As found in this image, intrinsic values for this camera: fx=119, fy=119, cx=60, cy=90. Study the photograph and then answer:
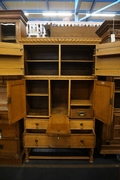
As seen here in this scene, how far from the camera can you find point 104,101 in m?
1.53

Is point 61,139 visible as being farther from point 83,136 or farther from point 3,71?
point 3,71

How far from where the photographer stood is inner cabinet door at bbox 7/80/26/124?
1407 millimetres

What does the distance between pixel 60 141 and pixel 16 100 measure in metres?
0.87

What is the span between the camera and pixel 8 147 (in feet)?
5.87

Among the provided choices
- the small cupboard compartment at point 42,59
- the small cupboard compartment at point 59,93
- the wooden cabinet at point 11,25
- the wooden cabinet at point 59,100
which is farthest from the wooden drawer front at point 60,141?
the wooden cabinet at point 11,25

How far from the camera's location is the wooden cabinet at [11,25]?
177 centimetres

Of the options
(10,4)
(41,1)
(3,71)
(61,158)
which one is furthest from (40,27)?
(10,4)

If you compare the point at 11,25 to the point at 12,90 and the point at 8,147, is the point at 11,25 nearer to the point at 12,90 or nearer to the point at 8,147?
the point at 12,90

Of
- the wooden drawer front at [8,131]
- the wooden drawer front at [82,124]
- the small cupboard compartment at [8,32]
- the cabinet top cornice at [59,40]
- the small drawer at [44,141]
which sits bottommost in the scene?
the small drawer at [44,141]

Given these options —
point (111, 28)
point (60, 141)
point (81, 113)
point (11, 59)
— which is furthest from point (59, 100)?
point (111, 28)

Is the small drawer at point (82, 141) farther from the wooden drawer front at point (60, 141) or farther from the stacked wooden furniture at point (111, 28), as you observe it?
the stacked wooden furniture at point (111, 28)

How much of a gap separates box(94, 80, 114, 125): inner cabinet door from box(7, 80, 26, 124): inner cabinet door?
1039 millimetres

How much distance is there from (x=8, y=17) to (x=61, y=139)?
1.99 meters

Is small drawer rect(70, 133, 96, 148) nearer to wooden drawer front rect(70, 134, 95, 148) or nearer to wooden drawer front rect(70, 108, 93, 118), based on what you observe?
wooden drawer front rect(70, 134, 95, 148)
